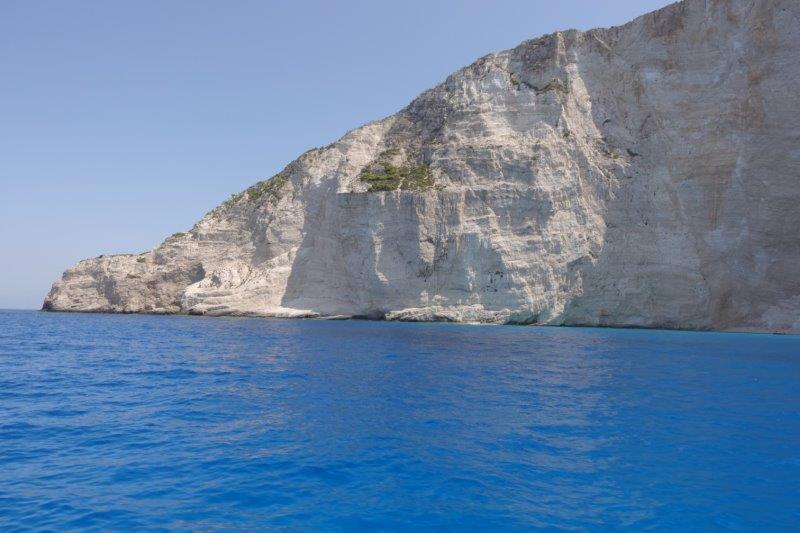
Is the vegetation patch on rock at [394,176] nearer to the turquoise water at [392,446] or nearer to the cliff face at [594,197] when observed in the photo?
the cliff face at [594,197]

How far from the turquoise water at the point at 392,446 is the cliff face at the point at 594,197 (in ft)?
89.8

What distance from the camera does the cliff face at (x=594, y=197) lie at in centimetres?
4572

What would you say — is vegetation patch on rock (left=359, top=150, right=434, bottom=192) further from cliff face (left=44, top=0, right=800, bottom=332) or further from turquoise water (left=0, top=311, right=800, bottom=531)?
turquoise water (left=0, top=311, right=800, bottom=531)

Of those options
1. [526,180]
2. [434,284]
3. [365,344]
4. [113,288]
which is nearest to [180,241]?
[113,288]

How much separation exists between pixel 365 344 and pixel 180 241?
43.2 meters

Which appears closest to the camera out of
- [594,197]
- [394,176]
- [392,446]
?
[392,446]

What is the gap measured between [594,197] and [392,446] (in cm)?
4394

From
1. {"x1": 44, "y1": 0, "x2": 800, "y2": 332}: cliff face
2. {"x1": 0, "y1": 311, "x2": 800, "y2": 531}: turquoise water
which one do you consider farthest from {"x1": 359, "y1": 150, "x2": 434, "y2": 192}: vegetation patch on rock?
{"x1": 0, "y1": 311, "x2": 800, "y2": 531}: turquoise water

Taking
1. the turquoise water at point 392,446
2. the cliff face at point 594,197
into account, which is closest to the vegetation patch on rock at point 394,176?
the cliff face at point 594,197

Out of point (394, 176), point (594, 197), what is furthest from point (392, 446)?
point (394, 176)

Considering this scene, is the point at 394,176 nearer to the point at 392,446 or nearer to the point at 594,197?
the point at 594,197

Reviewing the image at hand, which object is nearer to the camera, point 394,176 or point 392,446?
point 392,446

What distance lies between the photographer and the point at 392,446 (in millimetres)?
9602

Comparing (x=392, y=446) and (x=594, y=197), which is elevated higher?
(x=594, y=197)
